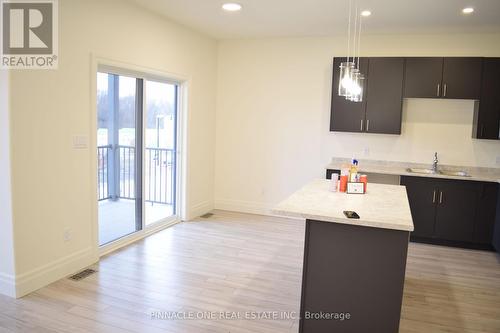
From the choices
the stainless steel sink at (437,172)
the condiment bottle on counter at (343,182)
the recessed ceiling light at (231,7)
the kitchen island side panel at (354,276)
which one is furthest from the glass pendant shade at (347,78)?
the stainless steel sink at (437,172)

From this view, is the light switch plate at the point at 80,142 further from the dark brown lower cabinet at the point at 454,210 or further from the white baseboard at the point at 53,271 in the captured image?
the dark brown lower cabinet at the point at 454,210

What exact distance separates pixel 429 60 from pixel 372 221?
3505 millimetres

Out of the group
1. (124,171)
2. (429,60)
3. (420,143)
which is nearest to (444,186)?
(420,143)

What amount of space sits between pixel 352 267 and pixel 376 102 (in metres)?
3.27

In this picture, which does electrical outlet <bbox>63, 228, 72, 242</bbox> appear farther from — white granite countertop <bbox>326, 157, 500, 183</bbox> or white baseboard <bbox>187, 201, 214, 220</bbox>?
white granite countertop <bbox>326, 157, 500, 183</bbox>

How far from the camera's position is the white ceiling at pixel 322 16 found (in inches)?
155

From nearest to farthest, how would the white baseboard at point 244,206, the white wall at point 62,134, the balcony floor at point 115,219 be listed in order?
the white wall at point 62,134 → the balcony floor at point 115,219 → the white baseboard at point 244,206

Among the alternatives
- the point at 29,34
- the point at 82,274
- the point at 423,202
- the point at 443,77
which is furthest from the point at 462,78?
the point at 82,274

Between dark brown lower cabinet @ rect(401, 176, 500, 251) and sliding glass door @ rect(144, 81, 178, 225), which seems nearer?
dark brown lower cabinet @ rect(401, 176, 500, 251)

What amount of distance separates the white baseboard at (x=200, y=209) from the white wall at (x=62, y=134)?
1.95 m

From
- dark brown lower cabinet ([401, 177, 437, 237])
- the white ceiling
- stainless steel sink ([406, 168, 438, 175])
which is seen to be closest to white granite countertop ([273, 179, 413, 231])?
dark brown lower cabinet ([401, 177, 437, 237])

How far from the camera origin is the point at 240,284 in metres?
3.46

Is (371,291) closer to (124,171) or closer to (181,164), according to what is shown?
(124,171)

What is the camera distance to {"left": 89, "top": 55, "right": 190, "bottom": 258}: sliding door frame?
3.70 metres
